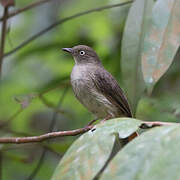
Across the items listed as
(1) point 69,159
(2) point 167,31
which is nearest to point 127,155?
(1) point 69,159

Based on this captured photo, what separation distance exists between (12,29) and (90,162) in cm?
473

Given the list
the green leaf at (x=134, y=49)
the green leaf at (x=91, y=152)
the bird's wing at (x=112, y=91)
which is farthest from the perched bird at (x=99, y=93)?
the green leaf at (x=91, y=152)

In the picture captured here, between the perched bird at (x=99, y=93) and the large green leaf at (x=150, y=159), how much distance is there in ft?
8.64

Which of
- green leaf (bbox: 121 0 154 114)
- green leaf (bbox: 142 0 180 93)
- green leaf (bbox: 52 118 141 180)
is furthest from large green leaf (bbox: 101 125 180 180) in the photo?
green leaf (bbox: 121 0 154 114)

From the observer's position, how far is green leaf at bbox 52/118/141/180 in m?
1.57

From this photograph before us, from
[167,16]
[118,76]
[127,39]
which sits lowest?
[118,76]

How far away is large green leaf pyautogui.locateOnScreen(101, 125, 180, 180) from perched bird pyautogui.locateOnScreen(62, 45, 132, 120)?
2634mm

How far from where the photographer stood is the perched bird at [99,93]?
4246mm

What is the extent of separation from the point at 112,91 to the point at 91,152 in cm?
267

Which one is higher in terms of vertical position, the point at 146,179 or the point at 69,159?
the point at 146,179

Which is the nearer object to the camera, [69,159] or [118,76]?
[69,159]

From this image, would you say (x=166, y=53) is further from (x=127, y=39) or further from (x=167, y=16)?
(x=127, y=39)

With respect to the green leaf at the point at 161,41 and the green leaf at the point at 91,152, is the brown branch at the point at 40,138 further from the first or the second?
the green leaf at the point at 91,152

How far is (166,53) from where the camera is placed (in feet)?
8.91
